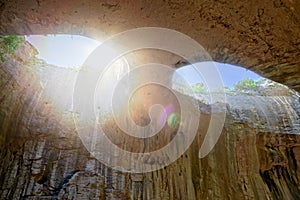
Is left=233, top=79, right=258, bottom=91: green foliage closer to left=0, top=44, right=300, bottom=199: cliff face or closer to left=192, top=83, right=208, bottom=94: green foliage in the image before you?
left=192, top=83, right=208, bottom=94: green foliage

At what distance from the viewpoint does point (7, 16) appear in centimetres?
210

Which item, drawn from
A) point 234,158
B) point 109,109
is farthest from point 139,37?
point 234,158

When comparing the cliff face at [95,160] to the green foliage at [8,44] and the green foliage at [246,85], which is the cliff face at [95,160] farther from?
the green foliage at [246,85]

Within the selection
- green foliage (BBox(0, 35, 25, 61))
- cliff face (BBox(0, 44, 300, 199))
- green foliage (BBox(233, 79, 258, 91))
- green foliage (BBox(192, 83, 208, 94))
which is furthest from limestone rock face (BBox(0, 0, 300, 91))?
green foliage (BBox(233, 79, 258, 91))

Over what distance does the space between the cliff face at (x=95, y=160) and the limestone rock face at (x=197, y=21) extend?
137cm

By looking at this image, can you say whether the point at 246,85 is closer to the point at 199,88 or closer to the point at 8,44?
the point at 199,88

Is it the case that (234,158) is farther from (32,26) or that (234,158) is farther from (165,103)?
(32,26)

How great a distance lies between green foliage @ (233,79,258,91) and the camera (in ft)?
20.1

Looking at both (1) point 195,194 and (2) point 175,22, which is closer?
(2) point 175,22

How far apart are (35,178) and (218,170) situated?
265 centimetres

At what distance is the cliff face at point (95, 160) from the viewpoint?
305 centimetres

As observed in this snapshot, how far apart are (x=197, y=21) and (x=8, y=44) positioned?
8.38ft

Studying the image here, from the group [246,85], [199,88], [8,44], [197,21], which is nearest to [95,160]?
[8,44]

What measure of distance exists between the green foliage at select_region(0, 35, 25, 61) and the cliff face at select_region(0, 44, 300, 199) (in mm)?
105
